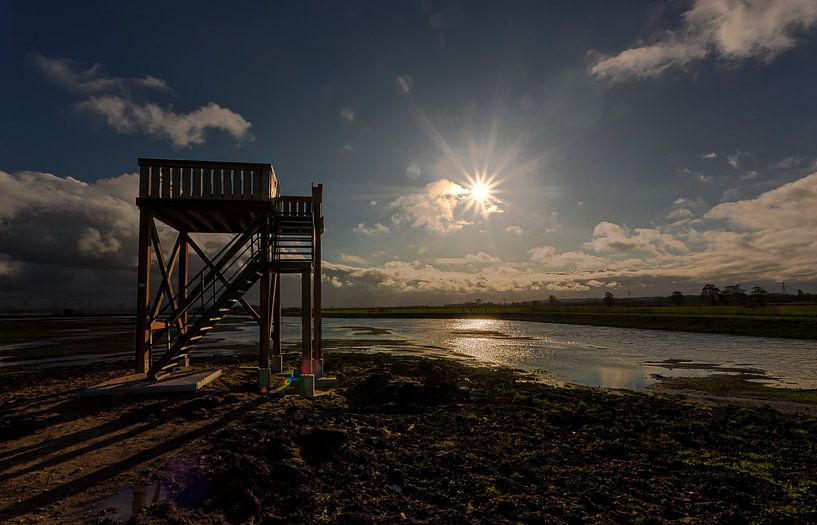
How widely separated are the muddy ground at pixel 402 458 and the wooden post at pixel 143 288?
173cm

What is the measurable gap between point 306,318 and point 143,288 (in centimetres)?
509

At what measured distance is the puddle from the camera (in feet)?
17.4

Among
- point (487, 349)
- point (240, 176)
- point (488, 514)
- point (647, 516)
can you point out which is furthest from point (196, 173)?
point (487, 349)

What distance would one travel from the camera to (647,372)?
68.0 feet

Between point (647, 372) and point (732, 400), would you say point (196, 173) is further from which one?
point (647, 372)

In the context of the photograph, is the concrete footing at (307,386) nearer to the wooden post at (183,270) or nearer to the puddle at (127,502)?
the wooden post at (183,270)

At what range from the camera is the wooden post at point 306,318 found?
518 inches

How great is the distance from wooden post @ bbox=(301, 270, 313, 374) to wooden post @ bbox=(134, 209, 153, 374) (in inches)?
188

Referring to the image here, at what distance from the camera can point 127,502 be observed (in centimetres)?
564

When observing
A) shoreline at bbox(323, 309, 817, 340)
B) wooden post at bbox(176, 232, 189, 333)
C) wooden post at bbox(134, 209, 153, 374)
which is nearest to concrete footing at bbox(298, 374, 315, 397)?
wooden post at bbox(134, 209, 153, 374)

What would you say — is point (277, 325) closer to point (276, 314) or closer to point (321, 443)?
point (276, 314)

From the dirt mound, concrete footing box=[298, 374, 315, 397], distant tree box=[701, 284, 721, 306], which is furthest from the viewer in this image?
distant tree box=[701, 284, 721, 306]

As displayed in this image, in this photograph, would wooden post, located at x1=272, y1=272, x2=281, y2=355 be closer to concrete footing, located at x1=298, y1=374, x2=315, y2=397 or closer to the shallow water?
concrete footing, located at x1=298, y1=374, x2=315, y2=397

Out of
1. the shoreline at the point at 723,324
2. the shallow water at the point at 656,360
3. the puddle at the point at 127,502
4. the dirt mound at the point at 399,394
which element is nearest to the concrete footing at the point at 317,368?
the dirt mound at the point at 399,394
